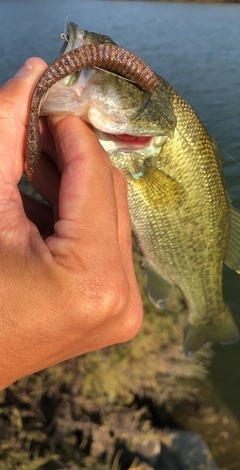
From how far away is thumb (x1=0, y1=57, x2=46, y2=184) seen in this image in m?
1.65

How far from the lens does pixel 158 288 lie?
112 inches

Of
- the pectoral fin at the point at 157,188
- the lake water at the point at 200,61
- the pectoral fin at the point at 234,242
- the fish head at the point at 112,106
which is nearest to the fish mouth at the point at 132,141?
the fish head at the point at 112,106

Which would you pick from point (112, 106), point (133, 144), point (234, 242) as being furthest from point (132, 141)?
point (234, 242)

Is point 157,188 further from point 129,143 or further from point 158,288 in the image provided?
point 158,288

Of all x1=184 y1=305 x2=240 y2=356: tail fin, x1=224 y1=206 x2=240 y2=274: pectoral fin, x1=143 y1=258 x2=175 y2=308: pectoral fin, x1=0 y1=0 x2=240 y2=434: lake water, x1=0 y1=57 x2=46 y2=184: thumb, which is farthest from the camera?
x1=0 y1=0 x2=240 y2=434: lake water

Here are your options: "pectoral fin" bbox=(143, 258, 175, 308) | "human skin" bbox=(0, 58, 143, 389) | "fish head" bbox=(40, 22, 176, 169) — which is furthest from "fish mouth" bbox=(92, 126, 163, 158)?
"pectoral fin" bbox=(143, 258, 175, 308)

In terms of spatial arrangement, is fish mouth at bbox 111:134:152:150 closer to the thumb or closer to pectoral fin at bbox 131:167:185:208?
pectoral fin at bbox 131:167:185:208

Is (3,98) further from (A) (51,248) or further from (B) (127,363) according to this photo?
(B) (127,363)

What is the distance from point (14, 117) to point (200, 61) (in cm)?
1475

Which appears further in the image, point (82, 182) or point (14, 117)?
point (14, 117)

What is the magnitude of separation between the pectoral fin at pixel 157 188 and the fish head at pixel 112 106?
0.11 meters

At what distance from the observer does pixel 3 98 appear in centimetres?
165

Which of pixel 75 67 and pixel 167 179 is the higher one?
pixel 75 67

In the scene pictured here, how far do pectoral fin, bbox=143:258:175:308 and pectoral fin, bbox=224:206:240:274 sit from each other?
0.45 m
